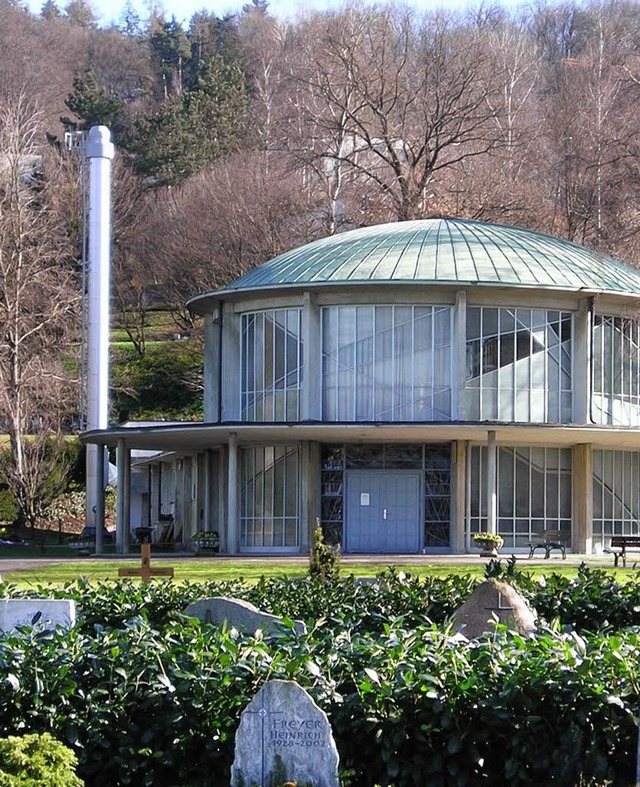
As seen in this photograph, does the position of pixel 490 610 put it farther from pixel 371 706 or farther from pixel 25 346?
pixel 25 346

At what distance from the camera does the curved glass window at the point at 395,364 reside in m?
39.2

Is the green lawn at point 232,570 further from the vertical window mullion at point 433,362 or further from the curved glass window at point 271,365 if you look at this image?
the curved glass window at point 271,365

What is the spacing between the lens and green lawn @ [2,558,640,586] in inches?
1134

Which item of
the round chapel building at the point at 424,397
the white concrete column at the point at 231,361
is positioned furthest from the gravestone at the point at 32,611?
the white concrete column at the point at 231,361

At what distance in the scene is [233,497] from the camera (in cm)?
3891

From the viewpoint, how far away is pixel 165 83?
354 feet

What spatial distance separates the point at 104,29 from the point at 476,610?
115234 millimetres

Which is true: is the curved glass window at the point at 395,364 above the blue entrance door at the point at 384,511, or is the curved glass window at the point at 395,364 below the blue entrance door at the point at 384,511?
above

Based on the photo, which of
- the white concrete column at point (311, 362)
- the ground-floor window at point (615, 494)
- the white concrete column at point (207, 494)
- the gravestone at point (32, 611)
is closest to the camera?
the gravestone at point (32, 611)

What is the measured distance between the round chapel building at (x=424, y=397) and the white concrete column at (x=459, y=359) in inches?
1.8

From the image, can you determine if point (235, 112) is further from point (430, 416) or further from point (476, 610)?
point (476, 610)

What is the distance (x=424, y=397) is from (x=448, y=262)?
365cm

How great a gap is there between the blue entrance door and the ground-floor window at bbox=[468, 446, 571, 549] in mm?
1586

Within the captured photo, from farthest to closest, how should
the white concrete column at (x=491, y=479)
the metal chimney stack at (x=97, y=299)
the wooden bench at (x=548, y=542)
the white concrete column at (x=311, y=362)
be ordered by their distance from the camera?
the metal chimney stack at (x=97, y=299) → the white concrete column at (x=311, y=362) → the white concrete column at (x=491, y=479) → the wooden bench at (x=548, y=542)
